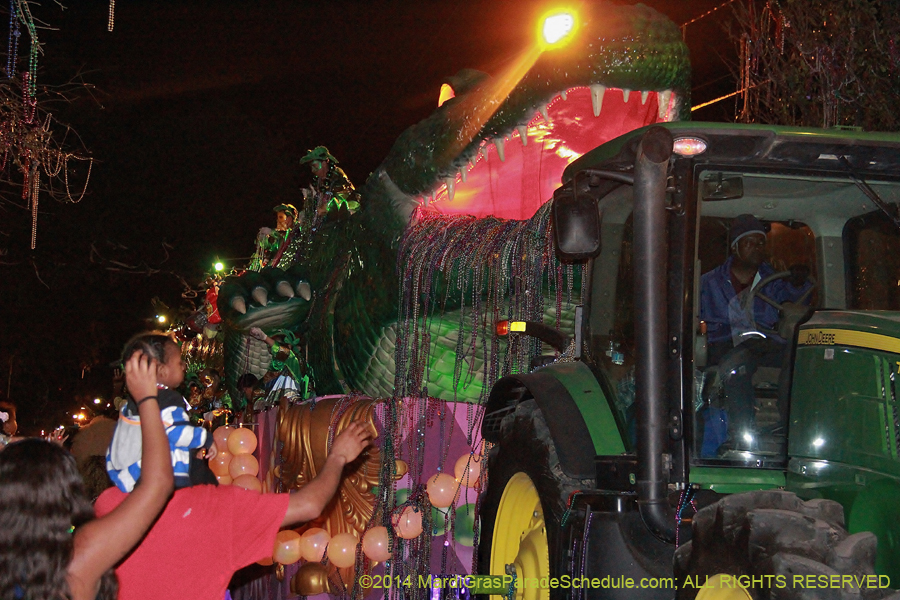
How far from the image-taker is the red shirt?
8.27 feet

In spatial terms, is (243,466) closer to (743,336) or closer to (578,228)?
(578,228)

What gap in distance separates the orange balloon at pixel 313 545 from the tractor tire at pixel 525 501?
7.00ft

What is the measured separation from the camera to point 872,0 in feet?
30.2

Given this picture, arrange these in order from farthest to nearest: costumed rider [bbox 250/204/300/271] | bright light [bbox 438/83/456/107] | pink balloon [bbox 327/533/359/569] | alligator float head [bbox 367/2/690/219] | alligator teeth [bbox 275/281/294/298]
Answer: costumed rider [bbox 250/204/300/271] < alligator teeth [bbox 275/281/294/298] < bright light [bbox 438/83/456/107] < pink balloon [bbox 327/533/359/569] < alligator float head [bbox 367/2/690/219]

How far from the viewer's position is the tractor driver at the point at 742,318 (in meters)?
3.33

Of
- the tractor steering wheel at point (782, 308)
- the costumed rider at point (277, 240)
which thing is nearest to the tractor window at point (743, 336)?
the tractor steering wheel at point (782, 308)

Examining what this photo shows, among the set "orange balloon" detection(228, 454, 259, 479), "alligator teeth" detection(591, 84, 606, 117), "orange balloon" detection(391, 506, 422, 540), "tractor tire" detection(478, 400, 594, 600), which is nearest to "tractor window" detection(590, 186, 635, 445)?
"tractor tire" detection(478, 400, 594, 600)

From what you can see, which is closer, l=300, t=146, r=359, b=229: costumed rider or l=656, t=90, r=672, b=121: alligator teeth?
l=656, t=90, r=672, b=121: alligator teeth

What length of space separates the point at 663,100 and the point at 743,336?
2249mm

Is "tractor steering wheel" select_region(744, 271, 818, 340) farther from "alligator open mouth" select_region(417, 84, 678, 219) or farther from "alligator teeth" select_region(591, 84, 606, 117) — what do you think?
"alligator open mouth" select_region(417, 84, 678, 219)

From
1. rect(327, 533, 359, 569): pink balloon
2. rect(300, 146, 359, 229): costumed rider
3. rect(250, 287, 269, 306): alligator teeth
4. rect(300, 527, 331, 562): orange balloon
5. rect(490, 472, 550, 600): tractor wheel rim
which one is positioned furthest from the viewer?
rect(300, 146, 359, 229): costumed rider

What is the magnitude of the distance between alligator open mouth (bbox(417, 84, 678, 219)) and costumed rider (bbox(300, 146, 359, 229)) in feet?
5.30

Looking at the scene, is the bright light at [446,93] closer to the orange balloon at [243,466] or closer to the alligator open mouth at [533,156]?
the alligator open mouth at [533,156]

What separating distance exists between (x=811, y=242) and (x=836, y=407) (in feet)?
2.91
